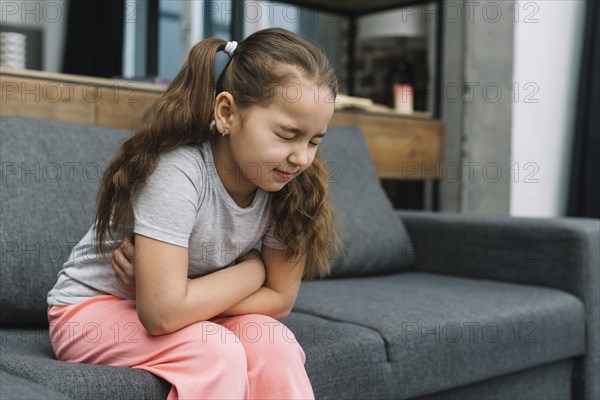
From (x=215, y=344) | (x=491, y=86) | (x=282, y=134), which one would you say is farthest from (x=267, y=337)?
(x=491, y=86)

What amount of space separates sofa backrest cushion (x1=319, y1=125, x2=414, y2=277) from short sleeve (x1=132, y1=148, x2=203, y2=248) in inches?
34.7

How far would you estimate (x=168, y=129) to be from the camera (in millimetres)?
1131

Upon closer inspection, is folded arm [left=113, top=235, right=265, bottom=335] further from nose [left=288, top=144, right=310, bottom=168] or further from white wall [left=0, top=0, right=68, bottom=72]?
white wall [left=0, top=0, right=68, bottom=72]

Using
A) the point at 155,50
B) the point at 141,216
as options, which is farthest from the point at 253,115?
the point at 155,50

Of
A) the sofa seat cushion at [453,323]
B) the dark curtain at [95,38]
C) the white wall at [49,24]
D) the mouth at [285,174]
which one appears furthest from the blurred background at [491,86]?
the mouth at [285,174]

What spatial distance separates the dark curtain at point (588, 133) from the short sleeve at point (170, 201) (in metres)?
2.15

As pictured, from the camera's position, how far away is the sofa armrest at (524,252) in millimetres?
1853

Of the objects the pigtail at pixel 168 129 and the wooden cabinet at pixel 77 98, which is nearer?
the pigtail at pixel 168 129

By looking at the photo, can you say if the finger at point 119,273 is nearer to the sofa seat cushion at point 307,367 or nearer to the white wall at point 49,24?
the sofa seat cushion at point 307,367

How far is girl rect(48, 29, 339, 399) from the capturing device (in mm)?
1049

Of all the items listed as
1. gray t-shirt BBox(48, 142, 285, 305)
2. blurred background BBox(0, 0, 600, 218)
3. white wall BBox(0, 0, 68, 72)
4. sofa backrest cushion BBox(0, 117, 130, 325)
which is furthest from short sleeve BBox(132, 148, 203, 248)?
white wall BBox(0, 0, 68, 72)

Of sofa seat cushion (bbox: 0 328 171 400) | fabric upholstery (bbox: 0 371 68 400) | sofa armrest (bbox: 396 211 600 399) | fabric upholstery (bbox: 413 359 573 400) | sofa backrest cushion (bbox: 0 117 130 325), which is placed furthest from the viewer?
sofa armrest (bbox: 396 211 600 399)

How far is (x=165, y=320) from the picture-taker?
1.05m

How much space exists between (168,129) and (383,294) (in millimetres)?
797
